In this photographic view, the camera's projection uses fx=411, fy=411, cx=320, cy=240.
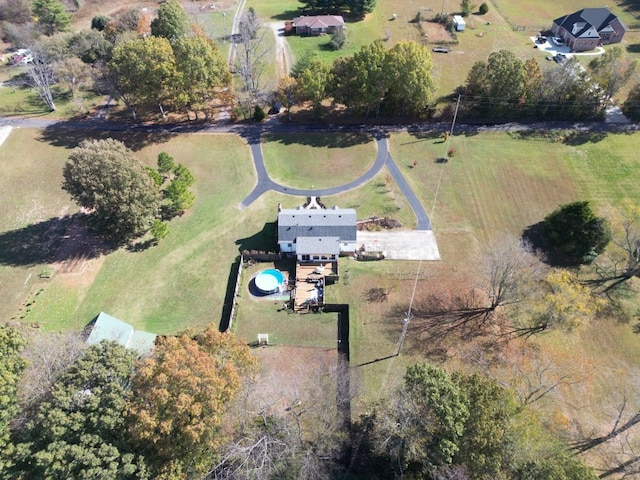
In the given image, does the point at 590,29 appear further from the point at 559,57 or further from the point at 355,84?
the point at 355,84

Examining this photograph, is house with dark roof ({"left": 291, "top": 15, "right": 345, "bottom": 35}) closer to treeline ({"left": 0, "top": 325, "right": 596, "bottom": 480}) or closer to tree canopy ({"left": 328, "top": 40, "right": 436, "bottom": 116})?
tree canopy ({"left": 328, "top": 40, "right": 436, "bottom": 116})

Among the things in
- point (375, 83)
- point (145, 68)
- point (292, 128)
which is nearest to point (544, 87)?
point (375, 83)

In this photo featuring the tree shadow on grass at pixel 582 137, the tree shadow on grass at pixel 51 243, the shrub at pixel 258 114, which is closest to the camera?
the tree shadow on grass at pixel 51 243

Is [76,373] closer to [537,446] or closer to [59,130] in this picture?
[537,446]

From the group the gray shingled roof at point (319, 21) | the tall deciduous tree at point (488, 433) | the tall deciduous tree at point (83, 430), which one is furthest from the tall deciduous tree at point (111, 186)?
the gray shingled roof at point (319, 21)

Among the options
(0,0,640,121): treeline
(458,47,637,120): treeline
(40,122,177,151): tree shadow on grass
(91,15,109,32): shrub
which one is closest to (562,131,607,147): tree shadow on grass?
(458,47,637,120): treeline

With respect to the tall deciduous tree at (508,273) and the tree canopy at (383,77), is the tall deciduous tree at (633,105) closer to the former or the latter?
the tree canopy at (383,77)

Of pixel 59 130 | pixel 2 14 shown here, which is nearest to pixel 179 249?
pixel 59 130
